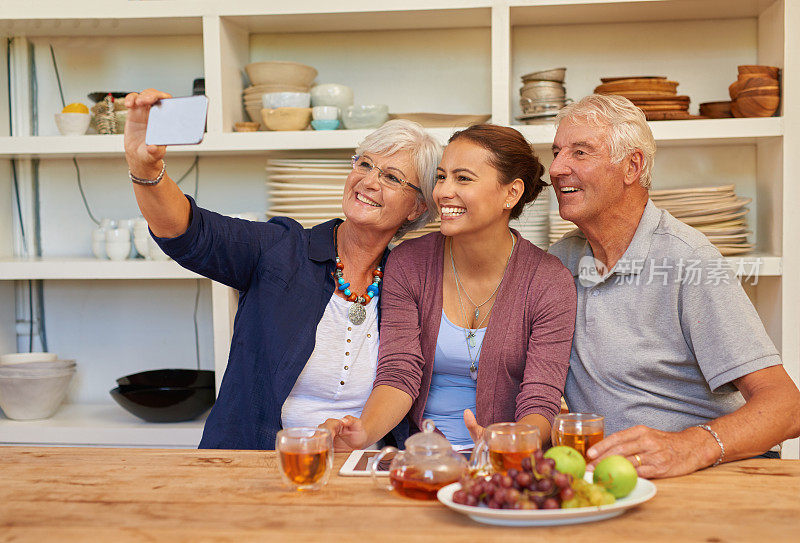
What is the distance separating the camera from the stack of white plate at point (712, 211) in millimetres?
2398

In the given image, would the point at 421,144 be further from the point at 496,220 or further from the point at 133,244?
the point at 133,244

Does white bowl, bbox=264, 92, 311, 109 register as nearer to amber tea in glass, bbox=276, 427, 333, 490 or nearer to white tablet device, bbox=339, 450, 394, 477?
white tablet device, bbox=339, 450, 394, 477

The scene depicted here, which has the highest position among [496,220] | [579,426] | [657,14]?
[657,14]

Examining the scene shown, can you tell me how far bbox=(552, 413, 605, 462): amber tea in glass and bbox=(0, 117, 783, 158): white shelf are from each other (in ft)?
4.31

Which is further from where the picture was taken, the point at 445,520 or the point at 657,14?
the point at 657,14

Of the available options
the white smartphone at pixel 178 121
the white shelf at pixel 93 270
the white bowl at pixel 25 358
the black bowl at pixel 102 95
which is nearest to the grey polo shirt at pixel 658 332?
the white smartphone at pixel 178 121

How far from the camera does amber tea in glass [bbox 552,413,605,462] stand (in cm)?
126

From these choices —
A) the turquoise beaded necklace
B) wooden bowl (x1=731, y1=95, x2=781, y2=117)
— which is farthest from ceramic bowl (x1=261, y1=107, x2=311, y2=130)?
wooden bowl (x1=731, y1=95, x2=781, y2=117)

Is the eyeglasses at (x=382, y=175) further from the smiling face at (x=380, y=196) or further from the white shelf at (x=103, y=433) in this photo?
the white shelf at (x=103, y=433)

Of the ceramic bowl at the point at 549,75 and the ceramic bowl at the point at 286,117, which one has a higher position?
the ceramic bowl at the point at 549,75

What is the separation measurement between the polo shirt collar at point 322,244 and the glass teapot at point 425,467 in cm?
88

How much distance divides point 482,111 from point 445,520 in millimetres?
1997

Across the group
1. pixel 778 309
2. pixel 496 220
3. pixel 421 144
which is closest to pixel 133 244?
pixel 421 144

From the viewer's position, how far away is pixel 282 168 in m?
2.53
